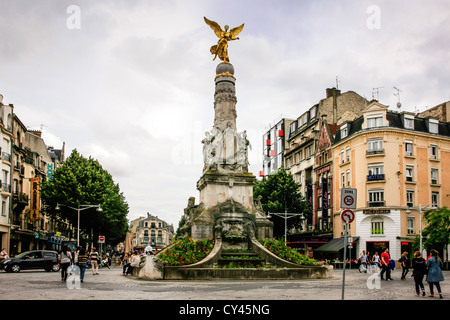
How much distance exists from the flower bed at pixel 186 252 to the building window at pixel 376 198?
3064 centimetres

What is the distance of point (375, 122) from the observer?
52.9 m

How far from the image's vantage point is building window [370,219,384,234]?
5150 cm

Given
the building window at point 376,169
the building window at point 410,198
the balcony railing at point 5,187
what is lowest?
the building window at point 410,198

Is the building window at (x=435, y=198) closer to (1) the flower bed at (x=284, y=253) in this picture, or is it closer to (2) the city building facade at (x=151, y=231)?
(1) the flower bed at (x=284, y=253)

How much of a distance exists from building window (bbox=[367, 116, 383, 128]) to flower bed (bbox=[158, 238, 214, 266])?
32821mm

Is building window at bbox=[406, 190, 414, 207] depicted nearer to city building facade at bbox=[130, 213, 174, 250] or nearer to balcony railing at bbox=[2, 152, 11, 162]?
balcony railing at bbox=[2, 152, 11, 162]

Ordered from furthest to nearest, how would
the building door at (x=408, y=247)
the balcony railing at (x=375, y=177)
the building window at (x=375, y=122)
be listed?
1. the building window at (x=375, y=122)
2. the balcony railing at (x=375, y=177)
3. the building door at (x=408, y=247)

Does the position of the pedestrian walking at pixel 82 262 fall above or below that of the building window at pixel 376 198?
below

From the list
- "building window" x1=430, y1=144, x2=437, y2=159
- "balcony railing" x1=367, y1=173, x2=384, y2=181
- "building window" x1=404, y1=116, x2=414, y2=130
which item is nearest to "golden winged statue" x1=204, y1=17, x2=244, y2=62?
"balcony railing" x1=367, y1=173, x2=384, y2=181

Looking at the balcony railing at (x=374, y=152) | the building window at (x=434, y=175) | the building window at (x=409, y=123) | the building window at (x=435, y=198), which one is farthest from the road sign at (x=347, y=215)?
the building window at (x=434, y=175)

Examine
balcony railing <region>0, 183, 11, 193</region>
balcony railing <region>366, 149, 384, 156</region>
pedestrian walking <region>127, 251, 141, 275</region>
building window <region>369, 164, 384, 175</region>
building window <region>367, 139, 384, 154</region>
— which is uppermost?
building window <region>367, 139, 384, 154</region>

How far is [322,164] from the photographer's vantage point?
63250mm

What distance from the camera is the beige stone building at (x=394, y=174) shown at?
2000 inches
